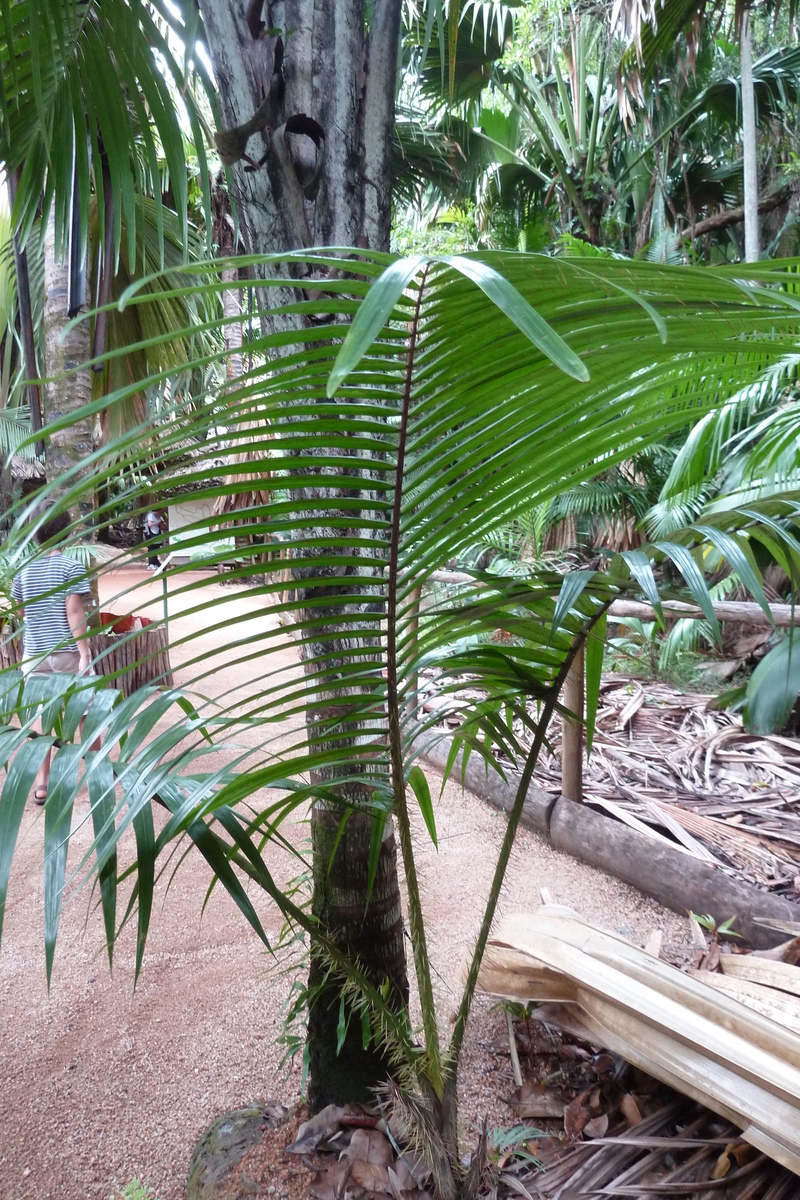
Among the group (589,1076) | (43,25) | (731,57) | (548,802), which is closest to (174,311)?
(43,25)

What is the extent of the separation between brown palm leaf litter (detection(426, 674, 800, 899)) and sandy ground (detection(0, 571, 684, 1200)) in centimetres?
29

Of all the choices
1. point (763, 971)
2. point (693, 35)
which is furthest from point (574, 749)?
point (693, 35)

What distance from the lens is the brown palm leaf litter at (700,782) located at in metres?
1.98

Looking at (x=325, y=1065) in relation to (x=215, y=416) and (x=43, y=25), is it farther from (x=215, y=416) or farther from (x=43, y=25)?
(x=43, y=25)

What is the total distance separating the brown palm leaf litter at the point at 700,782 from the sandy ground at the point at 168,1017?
11.2 inches

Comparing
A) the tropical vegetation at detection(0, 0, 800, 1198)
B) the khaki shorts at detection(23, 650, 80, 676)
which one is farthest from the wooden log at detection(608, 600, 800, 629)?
the khaki shorts at detection(23, 650, 80, 676)

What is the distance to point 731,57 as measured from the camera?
5.26 m

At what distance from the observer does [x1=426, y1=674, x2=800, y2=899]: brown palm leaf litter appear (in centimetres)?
198

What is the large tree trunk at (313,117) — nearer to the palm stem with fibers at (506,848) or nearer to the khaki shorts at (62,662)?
the palm stem with fibers at (506,848)

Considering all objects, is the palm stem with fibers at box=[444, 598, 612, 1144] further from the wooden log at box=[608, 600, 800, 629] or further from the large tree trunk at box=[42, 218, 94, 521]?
the large tree trunk at box=[42, 218, 94, 521]

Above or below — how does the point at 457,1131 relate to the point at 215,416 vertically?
below

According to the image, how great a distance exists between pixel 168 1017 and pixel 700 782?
1.83 metres

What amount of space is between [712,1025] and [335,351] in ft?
3.37

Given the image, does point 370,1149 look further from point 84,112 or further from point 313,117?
point 84,112
